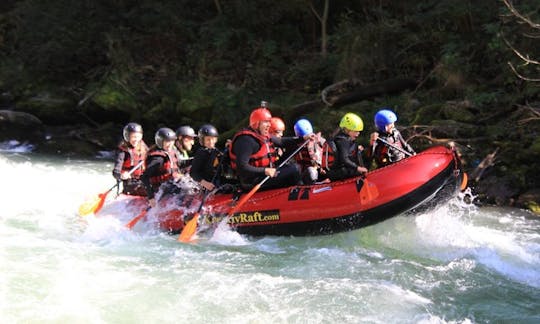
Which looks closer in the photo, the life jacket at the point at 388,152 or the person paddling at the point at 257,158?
the person paddling at the point at 257,158

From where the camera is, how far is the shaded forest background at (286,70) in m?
9.11

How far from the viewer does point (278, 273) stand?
5.27m

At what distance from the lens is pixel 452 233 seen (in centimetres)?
618

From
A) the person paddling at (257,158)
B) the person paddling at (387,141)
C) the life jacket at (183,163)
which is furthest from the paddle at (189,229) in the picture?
the person paddling at (387,141)

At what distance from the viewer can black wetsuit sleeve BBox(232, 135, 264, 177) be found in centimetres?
609

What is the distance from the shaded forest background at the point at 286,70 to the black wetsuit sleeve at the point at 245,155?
3.51m

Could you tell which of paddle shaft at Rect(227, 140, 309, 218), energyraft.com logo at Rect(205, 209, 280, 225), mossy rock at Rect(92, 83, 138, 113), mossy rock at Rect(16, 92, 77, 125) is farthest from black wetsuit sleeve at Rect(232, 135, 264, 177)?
mossy rock at Rect(16, 92, 77, 125)

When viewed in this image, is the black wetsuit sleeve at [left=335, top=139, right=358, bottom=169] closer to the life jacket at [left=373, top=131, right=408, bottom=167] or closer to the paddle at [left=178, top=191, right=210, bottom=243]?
the life jacket at [left=373, top=131, right=408, bottom=167]

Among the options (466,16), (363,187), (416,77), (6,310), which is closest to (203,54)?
(416,77)

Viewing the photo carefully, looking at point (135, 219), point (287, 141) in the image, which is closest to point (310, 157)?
point (287, 141)

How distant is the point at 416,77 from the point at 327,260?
265 inches

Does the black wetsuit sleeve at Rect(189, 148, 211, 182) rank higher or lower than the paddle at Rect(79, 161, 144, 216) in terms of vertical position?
higher

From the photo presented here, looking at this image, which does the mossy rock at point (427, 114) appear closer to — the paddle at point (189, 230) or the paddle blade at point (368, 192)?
the paddle blade at point (368, 192)

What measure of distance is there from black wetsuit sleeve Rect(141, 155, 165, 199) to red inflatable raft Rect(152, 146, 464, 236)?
1135 mm
